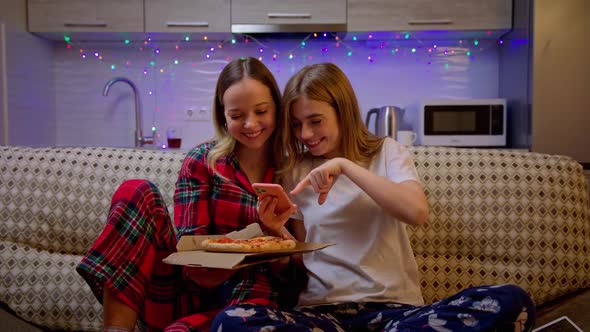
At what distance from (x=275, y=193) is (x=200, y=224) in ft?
0.80

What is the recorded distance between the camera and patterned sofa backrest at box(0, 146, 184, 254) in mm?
1559

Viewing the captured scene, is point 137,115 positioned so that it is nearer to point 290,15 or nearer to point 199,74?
point 199,74

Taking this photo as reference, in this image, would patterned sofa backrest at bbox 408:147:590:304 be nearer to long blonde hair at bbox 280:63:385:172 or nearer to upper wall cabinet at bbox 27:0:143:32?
long blonde hair at bbox 280:63:385:172

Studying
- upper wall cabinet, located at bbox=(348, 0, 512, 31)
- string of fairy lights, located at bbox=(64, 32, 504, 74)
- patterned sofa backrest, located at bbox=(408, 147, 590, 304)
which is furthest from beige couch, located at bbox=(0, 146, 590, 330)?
string of fairy lights, located at bbox=(64, 32, 504, 74)

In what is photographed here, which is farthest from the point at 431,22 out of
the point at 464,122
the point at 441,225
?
the point at 441,225

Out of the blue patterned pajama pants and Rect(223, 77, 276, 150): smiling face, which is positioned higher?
Rect(223, 77, 276, 150): smiling face

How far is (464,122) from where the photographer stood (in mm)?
3033

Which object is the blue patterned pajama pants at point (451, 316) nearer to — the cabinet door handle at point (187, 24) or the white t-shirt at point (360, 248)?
the white t-shirt at point (360, 248)

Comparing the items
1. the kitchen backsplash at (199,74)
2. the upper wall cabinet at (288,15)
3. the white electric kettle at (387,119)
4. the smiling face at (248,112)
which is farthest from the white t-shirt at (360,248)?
the kitchen backsplash at (199,74)

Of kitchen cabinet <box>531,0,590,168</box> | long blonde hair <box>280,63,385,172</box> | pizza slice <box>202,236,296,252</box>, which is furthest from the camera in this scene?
kitchen cabinet <box>531,0,590,168</box>

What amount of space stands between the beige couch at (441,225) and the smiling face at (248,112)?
15.4 inches

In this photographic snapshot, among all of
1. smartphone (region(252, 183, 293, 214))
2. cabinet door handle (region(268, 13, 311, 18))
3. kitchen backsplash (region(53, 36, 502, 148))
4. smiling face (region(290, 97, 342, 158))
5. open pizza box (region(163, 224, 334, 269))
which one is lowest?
open pizza box (region(163, 224, 334, 269))

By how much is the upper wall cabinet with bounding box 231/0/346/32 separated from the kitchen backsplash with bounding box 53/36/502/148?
0.35 m

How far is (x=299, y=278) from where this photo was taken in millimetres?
Answer: 1353
